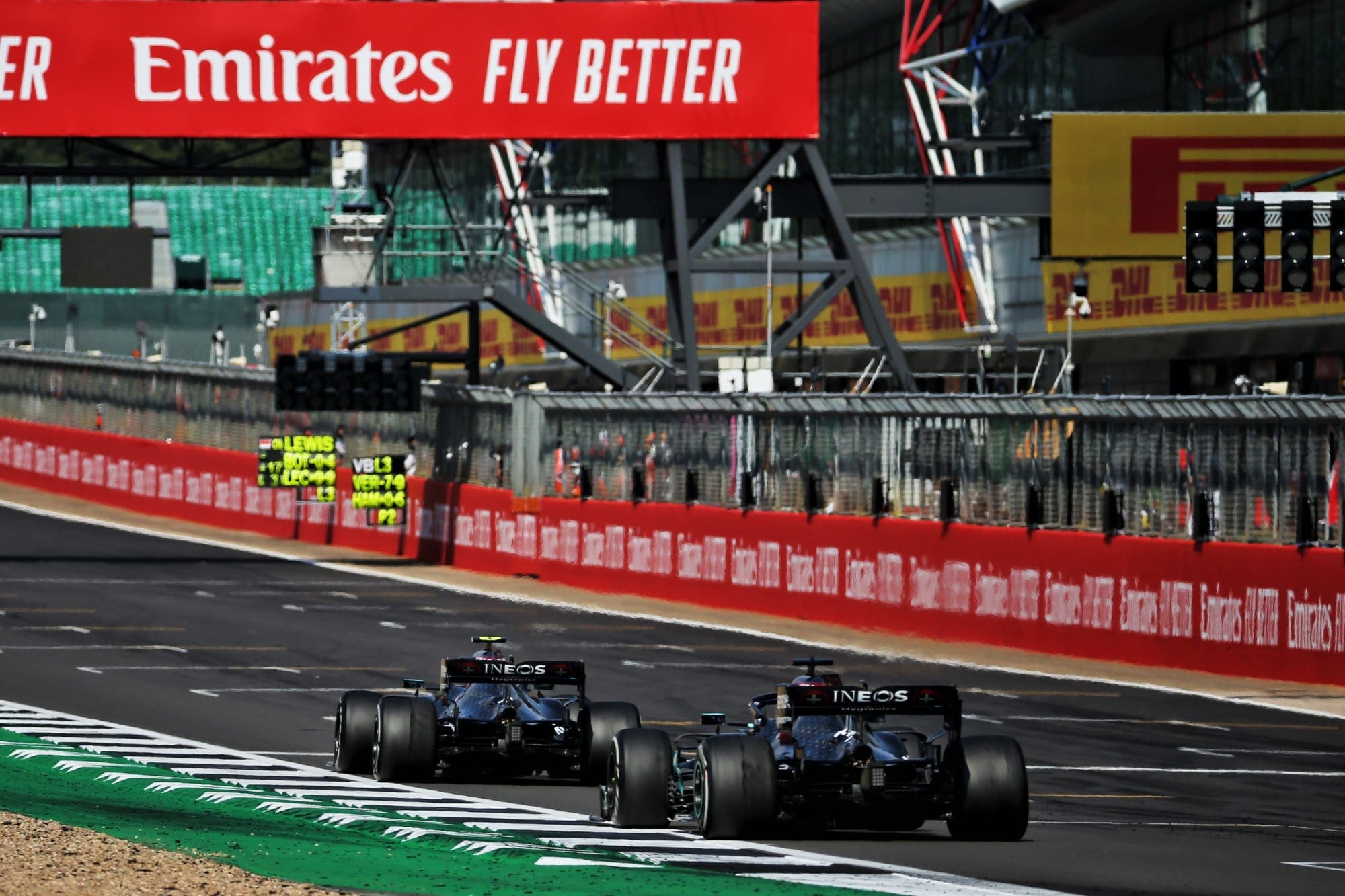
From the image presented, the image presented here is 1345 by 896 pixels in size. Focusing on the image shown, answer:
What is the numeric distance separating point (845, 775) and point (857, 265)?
29.4 meters

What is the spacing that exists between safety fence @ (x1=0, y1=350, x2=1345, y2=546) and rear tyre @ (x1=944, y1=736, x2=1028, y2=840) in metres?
13.5

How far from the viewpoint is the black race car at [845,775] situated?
14.7m

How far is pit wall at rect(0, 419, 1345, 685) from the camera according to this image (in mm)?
28141

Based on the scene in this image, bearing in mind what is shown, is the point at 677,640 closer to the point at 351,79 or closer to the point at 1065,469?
the point at 1065,469

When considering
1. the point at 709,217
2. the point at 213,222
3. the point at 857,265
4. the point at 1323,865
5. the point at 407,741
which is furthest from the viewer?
the point at 213,222

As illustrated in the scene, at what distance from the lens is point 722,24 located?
4147cm

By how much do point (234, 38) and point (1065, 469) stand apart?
16.2 m

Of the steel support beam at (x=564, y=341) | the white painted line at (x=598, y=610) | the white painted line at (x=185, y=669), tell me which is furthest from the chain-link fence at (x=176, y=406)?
the white painted line at (x=185, y=669)

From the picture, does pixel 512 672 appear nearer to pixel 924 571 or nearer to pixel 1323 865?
pixel 1323 865

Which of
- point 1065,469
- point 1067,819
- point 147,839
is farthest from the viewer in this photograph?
point 1065,469

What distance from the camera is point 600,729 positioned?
18250mm

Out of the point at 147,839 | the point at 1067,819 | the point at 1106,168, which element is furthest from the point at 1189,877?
the point at 1106,168

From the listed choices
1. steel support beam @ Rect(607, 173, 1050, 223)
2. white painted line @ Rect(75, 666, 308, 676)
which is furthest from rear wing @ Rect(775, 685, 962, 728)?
steel support beam @ Rect(607, 173, 1050, 223)

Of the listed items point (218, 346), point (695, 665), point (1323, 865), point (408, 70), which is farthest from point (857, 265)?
point (218, 346)
